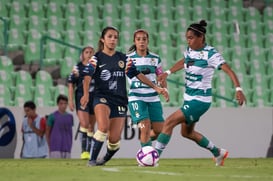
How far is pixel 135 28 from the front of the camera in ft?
74.9

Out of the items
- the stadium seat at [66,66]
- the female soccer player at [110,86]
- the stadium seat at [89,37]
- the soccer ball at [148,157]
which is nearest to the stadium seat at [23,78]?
the stadium seat at [66,66]

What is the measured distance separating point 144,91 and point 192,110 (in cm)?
155

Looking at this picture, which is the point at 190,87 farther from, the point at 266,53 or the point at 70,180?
the point at 266,53

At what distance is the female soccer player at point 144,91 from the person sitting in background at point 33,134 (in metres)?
4.65

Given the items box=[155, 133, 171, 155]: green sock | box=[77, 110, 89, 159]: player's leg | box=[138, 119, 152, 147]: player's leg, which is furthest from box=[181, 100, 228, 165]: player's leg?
box=[77, 110, 89, 159]: player's leg

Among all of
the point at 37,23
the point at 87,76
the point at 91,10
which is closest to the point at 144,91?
the point at 87,76

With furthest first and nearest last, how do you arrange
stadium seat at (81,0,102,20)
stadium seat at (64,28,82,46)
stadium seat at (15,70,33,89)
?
stadium seat at (81,0,102,20)
stadium seat at (64,28,82,46)
stadium seat at (15,70,33,89)

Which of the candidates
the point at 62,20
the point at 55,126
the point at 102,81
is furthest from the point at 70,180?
the point at 62,20

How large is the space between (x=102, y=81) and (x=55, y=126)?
6.30m

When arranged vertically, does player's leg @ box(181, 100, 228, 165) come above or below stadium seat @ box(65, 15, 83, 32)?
below

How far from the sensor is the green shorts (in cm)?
1344

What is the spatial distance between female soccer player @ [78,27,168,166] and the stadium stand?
7.36 metres

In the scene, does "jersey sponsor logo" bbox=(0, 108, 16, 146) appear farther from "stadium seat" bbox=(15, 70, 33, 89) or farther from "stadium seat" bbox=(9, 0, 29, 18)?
"stadium seat" bbox=(9, 0, 29, 18)

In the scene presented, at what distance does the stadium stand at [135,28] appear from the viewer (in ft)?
67.5
